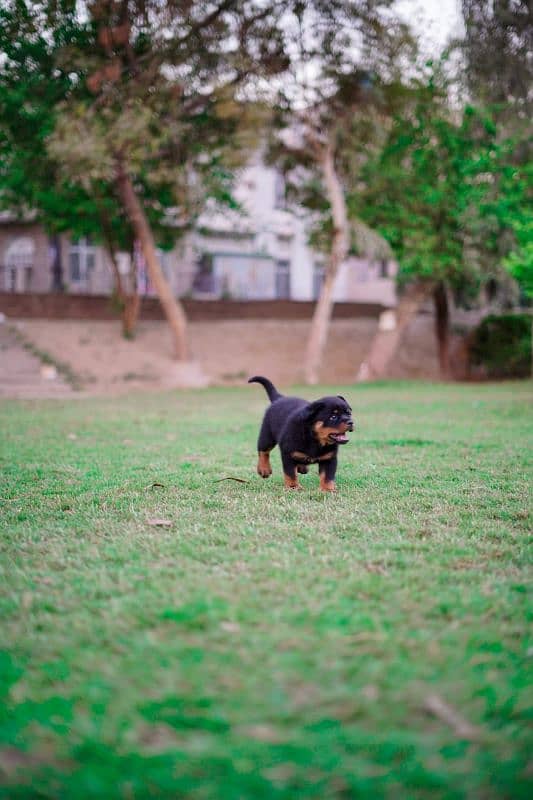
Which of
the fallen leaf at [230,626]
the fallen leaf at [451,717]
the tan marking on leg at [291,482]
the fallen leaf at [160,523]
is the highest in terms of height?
the tan marking on leg at [291,482]

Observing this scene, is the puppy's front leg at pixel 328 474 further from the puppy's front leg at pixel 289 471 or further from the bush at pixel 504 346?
the bush at pixel 504 346

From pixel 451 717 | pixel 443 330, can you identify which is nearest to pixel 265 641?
A: pixel 451 717

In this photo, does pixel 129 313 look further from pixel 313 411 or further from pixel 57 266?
pixel 313 411

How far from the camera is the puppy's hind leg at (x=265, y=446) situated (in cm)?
558

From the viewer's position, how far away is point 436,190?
1906 cm

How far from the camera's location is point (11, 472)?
6.09 meters

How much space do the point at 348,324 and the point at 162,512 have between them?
73.8ft

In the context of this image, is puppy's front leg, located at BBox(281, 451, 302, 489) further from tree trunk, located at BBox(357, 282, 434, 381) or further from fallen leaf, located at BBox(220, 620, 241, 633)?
tree trunk, located at BBox(357, 282, 434, 381)

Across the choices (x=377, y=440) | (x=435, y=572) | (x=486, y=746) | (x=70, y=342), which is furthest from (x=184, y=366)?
(x=486, y=746)

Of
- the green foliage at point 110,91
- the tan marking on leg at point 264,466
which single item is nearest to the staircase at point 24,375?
the green foliage at point 110,91

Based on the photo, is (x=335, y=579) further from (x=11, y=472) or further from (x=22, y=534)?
(x=11, y=472)

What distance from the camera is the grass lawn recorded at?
1.88 meters

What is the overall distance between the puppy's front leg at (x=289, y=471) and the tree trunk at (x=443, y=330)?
1921cm

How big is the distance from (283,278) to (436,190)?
13.8 metres
